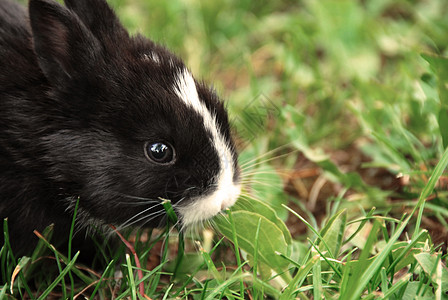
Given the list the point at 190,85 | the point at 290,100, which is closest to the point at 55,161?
the point at 190,85

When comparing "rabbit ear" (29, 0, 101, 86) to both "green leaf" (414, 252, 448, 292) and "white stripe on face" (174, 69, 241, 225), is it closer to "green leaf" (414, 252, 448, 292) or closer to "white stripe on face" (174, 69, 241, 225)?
"white stripe on face" (174, 69, 241, 225)

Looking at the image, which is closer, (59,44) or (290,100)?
(59,44)

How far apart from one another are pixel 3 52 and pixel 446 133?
2307 millimetres

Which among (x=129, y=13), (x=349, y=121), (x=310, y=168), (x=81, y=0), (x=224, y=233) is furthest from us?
(x=129, y=13)

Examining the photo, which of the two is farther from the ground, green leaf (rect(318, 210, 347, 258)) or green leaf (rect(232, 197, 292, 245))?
green leaf (rect(232, 197, 292, 245))

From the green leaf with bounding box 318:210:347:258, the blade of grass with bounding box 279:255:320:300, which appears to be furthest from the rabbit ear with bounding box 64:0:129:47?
the blade of grass with bounding box 279:255:320:300

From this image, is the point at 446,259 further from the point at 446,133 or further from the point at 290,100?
the point at 290,100

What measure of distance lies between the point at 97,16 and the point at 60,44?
35cm

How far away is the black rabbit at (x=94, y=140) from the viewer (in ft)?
9.29

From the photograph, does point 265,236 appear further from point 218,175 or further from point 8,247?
point 8,247

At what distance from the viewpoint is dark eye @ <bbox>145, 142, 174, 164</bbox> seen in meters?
2.82

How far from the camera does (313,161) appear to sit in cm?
387

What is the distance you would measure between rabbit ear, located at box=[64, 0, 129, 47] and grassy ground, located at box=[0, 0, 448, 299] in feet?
1.69

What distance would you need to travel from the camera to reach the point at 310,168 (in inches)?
167
